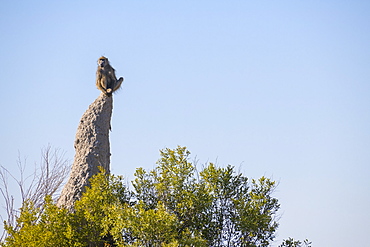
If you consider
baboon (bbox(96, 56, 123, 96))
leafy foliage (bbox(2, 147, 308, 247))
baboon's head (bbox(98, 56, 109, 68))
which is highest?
baboon's head (bbox(98, 56, 109, 68))

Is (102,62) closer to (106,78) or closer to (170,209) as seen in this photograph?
(106,78)

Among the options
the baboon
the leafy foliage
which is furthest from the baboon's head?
the leafy foliage

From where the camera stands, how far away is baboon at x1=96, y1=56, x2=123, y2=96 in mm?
16141

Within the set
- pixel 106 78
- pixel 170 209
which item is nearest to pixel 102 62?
pixel 106 78

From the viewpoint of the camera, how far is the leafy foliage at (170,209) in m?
13.4

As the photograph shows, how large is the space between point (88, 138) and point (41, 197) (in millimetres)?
5030

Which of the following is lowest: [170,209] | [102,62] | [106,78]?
[170,209]

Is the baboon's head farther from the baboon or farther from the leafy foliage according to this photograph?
the leafy foliage

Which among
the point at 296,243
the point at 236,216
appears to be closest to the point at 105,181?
the point at 236,216

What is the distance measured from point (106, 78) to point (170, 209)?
4572 mm

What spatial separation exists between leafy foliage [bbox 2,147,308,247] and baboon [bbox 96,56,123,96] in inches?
119

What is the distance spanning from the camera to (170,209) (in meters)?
13.8

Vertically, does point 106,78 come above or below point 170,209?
above

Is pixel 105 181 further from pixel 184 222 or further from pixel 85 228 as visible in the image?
pixel 184 222
